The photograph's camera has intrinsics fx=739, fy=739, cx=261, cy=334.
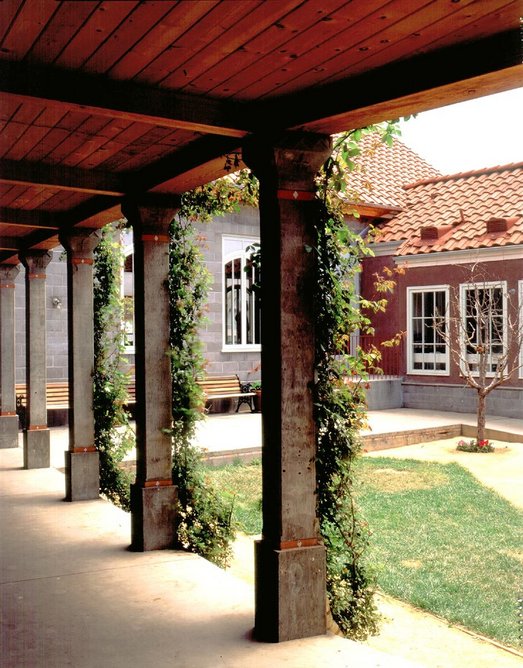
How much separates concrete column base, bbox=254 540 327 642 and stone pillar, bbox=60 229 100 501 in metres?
3.55

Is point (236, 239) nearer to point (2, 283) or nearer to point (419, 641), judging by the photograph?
point (2, 283)

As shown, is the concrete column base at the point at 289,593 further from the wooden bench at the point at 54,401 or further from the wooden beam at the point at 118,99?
the wooden bench at the point at 54,401

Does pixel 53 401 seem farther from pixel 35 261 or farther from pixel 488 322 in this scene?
pixel 488 322

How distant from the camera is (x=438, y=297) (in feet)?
48.3

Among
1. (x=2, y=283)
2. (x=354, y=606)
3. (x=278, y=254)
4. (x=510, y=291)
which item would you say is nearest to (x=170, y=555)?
(x=354, y=606)

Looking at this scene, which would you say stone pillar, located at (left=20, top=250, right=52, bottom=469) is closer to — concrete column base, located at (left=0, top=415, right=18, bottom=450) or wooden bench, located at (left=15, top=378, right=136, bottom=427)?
concrete column base, located at (left=0, top=415, right=18, bottom=450)

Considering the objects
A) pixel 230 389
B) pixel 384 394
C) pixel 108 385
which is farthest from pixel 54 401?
pixel 384 394

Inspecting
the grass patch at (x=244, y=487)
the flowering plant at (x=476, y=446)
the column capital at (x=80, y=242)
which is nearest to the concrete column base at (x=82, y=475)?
the grass patch at (x=244, y=487)

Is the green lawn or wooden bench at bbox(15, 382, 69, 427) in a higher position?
wooden bench at bbox(15, 382, 69, 427)

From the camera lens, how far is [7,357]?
32.5ft

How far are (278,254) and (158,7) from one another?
144cm

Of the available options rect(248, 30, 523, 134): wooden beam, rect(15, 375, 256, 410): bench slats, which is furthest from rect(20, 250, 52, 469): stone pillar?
rect(248, 30, 523, 134): wooden beam

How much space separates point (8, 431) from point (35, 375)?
1.95m

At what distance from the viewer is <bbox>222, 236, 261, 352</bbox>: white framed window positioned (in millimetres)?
14492
